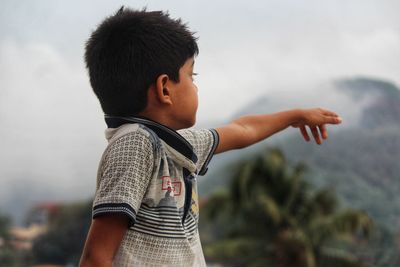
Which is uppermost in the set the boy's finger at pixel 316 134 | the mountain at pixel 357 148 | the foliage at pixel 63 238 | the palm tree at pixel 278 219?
the boy's finger at pixel 316 134

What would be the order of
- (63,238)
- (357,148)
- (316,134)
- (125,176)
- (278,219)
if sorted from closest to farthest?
(125,176) → (316,134) → (278,219) → (63,238) → (357,148)

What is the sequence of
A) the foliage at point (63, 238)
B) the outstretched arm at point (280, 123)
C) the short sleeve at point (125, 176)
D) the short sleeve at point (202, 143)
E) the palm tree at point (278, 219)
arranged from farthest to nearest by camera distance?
1. the foliage at point (63, 238)
2. the palm tree at point (278, 219)
3. the outstretched arm at point (280, 123)
4. the short sleeve at point (202, 143)
5. the short sleeve at point (125, 176)

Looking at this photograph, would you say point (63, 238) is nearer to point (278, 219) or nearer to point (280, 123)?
point (278, 219)

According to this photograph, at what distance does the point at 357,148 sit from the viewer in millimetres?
50656

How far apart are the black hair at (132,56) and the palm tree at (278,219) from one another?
1053cm

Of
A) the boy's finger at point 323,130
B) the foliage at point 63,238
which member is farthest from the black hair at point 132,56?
the foliage at point 63,238

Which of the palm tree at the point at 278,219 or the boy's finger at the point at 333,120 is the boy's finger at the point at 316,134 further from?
the palm tree at the point at 278,219

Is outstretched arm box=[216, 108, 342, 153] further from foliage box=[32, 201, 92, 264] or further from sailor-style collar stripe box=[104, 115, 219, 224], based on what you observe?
foliage box=[32, 201, 92, 264]

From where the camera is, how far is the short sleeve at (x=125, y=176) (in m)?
1.02

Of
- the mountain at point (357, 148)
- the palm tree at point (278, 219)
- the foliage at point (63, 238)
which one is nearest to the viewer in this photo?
the palm tree at point (278, 219)

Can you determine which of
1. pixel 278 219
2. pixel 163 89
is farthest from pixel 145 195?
pixel 278 219

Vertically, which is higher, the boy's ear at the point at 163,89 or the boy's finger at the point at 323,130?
the boy's ear at the point at 163,89

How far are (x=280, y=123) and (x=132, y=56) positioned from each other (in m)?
0.45

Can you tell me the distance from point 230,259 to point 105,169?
11900 millimetres
